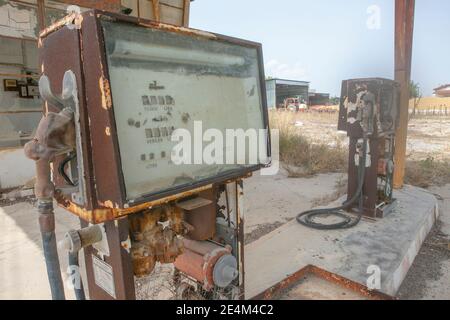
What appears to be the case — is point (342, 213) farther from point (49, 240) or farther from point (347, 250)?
point (49, 240)

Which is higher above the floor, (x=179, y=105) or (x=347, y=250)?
(x=179, y=105)

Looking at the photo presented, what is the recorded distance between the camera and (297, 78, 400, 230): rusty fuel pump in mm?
3133

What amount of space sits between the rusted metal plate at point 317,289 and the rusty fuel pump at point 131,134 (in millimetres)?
607

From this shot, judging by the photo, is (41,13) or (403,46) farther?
(41,13)

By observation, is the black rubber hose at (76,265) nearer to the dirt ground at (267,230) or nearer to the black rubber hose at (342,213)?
the dirt ground at (267,230)

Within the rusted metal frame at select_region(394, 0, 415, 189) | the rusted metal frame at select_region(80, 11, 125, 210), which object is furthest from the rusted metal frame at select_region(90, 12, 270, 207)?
the rusted metal frame at select_region(394, 0, 415, 189)

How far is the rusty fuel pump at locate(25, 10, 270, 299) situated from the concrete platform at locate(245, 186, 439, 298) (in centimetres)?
100

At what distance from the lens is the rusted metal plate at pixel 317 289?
1.85 m

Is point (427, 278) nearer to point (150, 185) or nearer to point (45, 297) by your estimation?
point (150, 185)

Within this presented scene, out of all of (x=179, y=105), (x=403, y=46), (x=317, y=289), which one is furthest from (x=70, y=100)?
(x=403, y=46)

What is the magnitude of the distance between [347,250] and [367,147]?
118cm

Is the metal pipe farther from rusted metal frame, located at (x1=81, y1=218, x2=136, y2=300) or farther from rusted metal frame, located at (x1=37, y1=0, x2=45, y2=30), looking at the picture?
rusted metal frame, located at (x1=37, y1=0, x2=45, y2=30)

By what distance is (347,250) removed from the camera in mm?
2576

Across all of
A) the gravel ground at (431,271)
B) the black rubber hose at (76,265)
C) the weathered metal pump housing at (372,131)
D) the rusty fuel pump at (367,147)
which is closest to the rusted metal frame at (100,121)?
the black rubber hose at (76,265)
